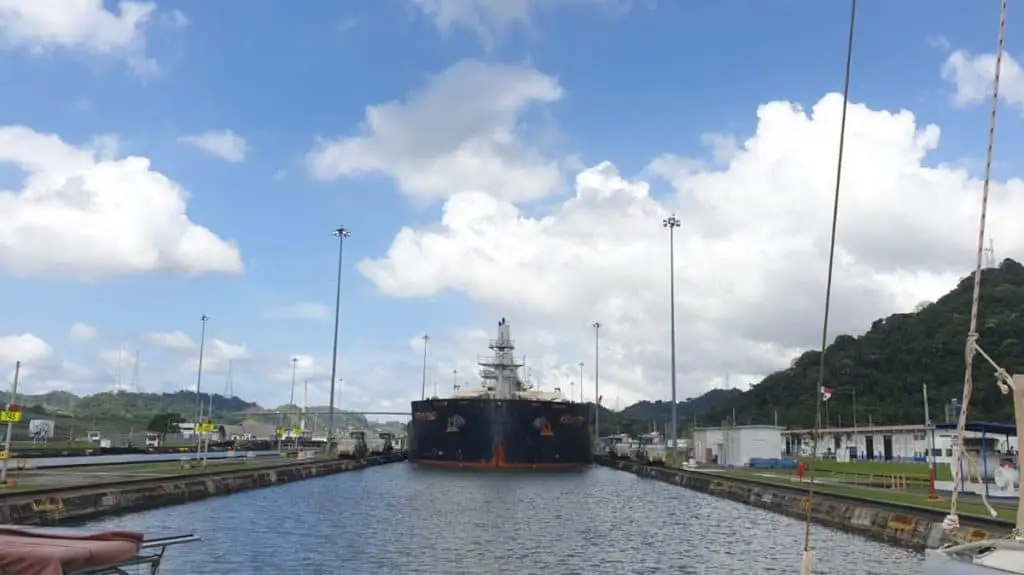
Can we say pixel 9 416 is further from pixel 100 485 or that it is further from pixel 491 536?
pixel 491 536

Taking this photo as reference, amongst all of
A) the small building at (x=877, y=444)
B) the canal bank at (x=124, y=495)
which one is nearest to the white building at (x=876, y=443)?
the small building at (x=877, y=444)

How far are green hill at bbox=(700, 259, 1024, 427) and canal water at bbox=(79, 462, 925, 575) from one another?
89829mm

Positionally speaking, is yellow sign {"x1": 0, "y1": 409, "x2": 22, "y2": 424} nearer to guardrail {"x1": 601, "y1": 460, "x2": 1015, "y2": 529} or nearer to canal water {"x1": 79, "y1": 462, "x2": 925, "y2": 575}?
canal water {"x1": 79, "y1": 462, "x2": 925, "y2": 575}

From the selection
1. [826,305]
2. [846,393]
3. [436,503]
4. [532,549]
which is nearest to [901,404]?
[846,393]

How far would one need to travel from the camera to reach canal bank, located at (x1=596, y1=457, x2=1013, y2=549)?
21172mm

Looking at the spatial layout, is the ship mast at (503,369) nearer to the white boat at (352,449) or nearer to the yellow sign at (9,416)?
the white boat at (352,449)

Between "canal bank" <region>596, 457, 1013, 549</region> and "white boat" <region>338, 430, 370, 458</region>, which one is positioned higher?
"canal bank" <region>596, 457, 1013, 549</region>

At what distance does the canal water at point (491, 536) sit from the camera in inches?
766

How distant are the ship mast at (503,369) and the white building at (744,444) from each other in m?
25.4

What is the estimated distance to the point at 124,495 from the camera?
2948 centimetres

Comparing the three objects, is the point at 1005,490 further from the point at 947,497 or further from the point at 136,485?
the point at 136,485

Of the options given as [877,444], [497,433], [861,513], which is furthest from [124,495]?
[877,444]

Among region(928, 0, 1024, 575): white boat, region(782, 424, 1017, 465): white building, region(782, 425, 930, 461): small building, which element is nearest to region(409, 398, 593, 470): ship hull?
region(782, 424, 1017, 465): white building

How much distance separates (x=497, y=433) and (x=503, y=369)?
1859 centimetres
